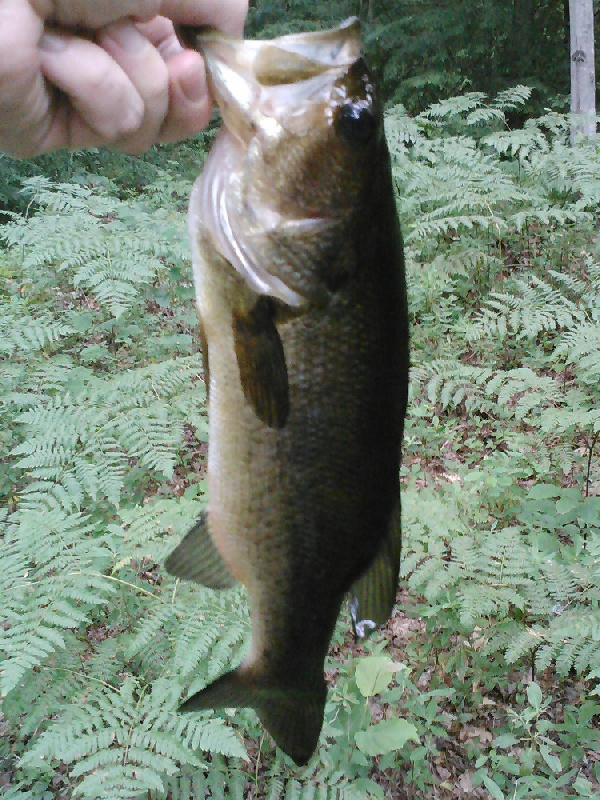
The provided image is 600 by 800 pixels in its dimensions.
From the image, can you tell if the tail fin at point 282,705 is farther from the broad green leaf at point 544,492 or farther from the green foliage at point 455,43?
the green foliage at point 455,43

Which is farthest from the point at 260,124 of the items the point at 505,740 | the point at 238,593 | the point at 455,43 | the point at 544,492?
the point at 455,43

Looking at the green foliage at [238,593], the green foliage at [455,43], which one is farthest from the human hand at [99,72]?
the green foliage at [455,43]

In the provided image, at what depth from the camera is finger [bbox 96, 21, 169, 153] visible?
1130mm

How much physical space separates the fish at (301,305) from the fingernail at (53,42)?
0.77ft

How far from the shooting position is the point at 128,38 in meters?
1.14

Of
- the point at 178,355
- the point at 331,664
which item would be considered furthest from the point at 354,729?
the point at 178,355

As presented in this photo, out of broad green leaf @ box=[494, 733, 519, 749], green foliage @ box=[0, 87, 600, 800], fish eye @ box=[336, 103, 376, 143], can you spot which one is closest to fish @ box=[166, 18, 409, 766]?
fish eye @ box=[336, 103, 376, 143]

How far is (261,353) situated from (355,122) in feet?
1.38

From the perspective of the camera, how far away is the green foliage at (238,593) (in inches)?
90.8

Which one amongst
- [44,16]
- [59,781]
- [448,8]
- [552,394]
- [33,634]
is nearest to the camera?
[44,16]

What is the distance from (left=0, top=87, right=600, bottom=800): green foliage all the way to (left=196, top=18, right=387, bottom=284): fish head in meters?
1.69

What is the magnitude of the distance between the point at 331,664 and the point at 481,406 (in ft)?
5.91

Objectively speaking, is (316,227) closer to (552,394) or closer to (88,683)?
(88,683)

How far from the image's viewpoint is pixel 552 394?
3557 mm
